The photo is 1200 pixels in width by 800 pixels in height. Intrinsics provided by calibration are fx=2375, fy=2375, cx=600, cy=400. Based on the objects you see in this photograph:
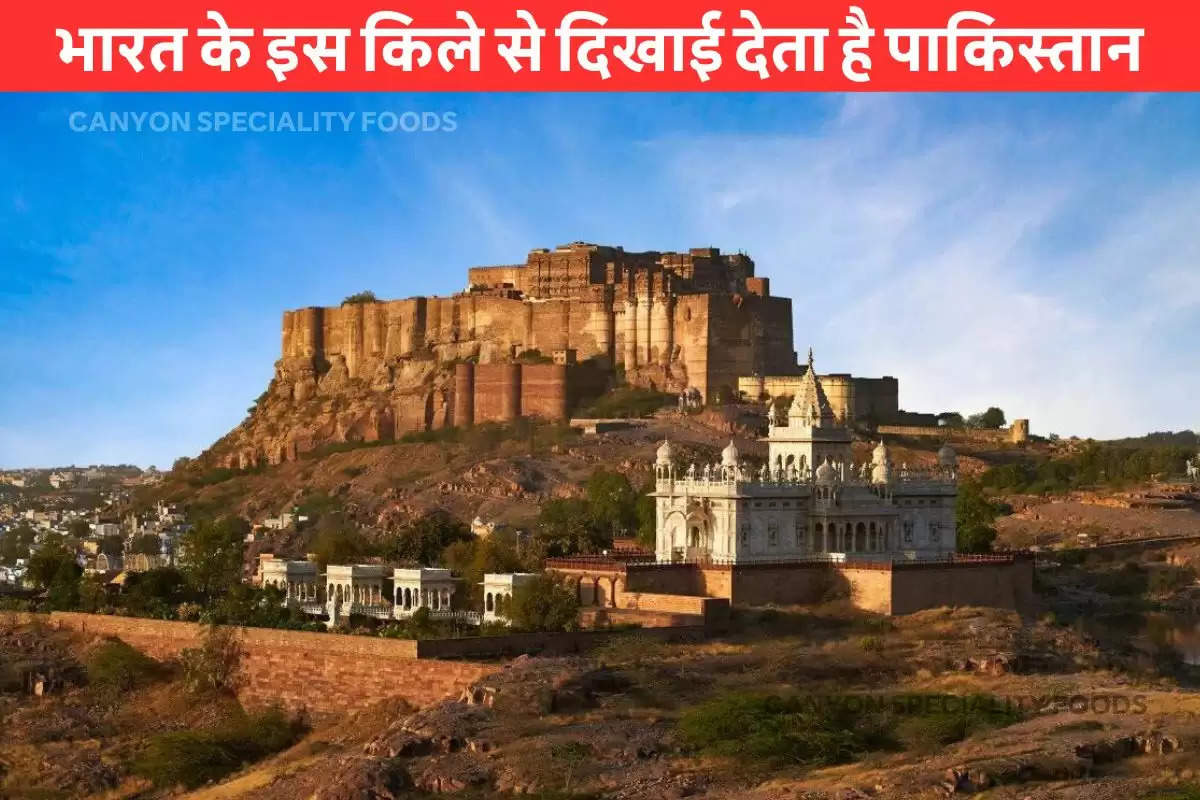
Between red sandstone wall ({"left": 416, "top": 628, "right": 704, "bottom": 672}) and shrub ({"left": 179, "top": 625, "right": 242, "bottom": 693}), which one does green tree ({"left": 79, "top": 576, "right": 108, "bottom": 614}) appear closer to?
shrub ({"left": 179, "top": 625, "right": 242, "bottom": 693})

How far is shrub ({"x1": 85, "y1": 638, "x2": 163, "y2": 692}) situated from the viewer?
53.5 metres

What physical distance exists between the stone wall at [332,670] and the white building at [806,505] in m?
10.2

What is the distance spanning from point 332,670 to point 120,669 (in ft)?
20.7

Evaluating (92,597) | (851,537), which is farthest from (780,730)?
(92,597)

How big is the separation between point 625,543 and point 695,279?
110ft

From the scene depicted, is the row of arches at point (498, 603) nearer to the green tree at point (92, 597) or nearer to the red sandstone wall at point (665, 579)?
the red sandstone wall at point (665, 579)

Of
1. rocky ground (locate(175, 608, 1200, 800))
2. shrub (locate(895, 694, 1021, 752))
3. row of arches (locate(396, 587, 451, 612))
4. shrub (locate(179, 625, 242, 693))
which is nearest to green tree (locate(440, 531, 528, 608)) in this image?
row of arches (locate(396, 587, 451, 612))

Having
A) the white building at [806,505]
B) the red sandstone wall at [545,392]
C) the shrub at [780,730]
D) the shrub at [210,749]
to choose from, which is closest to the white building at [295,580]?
the white building at [806,505]

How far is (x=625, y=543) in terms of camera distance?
67.5 m

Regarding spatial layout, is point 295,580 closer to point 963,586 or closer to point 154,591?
point 154,591

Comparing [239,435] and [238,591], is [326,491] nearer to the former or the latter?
[239,435]

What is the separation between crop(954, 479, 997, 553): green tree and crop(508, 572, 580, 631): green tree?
16262 mm

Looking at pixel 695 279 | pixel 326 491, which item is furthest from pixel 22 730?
pixel 695 279

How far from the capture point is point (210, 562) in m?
62.1
